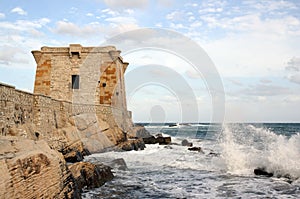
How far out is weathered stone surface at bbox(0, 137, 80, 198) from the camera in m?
3.69

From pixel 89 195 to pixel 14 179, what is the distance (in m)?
2.87

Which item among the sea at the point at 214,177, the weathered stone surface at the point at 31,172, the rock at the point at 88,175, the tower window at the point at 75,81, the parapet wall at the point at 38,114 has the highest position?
the tower window at the point at 75,81

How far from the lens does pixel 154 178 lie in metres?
8.67

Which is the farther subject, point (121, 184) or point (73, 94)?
point (73, 94)

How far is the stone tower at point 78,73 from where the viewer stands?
753 inches

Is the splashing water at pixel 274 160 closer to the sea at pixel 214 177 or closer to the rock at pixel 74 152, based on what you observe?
the sea at pixel 214 177

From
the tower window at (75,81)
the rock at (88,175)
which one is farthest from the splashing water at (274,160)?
the tower window at (75,81)

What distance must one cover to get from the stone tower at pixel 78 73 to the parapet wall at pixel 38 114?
3105mm

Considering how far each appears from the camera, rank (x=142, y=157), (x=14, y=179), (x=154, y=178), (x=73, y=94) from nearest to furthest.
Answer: (x=14, y=179) → (x=154, y=178) → (x=142, y=157) → (x=73, y=94)

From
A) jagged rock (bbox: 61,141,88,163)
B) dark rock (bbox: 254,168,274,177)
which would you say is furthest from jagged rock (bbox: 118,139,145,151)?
dark rock (bbox: 254,168,274,177)

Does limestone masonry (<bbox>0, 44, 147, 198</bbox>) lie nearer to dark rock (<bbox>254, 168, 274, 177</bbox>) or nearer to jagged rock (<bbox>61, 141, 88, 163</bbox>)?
jagged rock (<bbox>61, 141, 88, 163</bbox>)

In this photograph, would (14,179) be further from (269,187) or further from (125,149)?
(125,149)

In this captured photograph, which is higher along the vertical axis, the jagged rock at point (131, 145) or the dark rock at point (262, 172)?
the jagged rock at point (131, 145)

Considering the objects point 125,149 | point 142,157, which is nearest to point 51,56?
point 125,149
